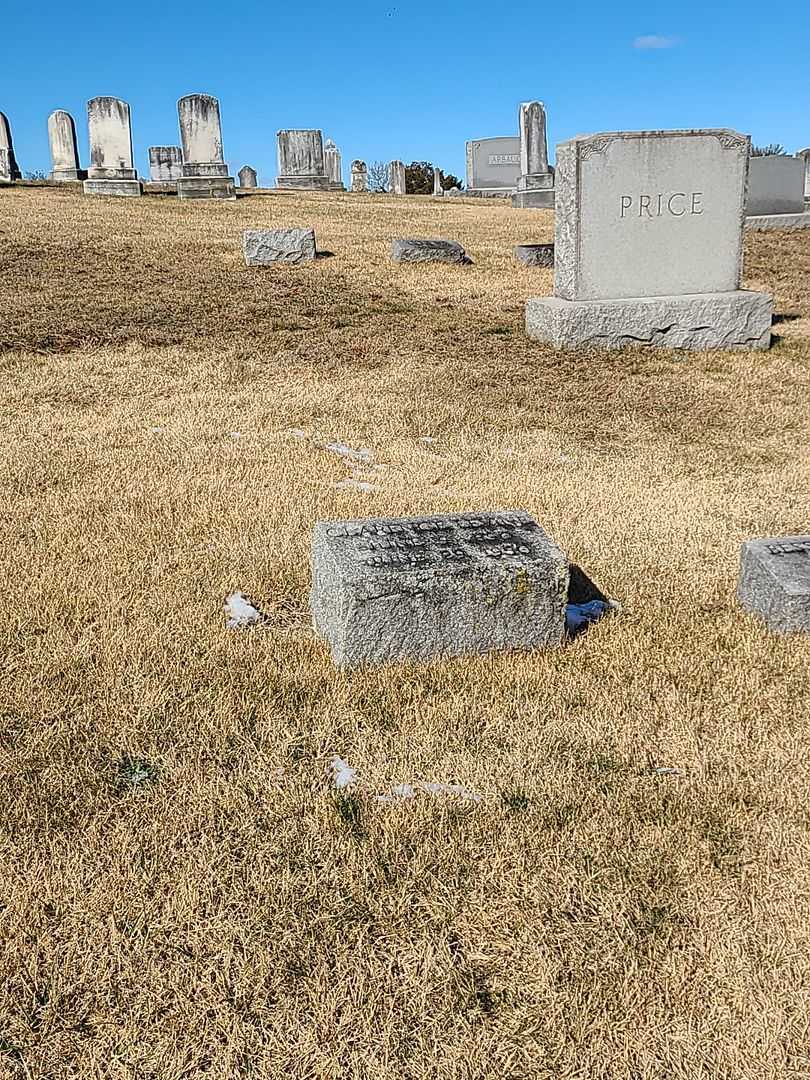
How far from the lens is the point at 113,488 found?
4.91 metres

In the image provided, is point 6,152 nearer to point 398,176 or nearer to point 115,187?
point 115,187

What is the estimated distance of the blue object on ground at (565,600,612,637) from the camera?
3.43 metres

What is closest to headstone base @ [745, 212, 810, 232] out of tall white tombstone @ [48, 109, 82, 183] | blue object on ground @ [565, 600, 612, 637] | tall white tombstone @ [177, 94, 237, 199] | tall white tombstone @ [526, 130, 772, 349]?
tall white tombstone @ [526, 130, 772, 349]

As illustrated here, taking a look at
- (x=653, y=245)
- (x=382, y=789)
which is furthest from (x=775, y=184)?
(x=382, y=789)

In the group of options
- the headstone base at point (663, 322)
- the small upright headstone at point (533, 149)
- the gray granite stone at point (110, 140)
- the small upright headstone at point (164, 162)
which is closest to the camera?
the headstone base at point (663, 322)

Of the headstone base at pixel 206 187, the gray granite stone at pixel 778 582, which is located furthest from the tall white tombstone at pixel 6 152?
the gray granite stone at pixel 778 582

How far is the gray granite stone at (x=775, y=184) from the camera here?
16.4 meters

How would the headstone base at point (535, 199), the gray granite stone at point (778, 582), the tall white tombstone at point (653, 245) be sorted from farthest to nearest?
the headstone base at point (535, 199)
the tall white tombstone at point (653, 245)
the gray granite stone at point (778, 582)

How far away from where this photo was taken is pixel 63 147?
77.3 feet

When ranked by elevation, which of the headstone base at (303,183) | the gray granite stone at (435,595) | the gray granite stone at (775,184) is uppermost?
the headstone base at (303,183)

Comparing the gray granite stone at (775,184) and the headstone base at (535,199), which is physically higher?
the headstone base at (535,199)

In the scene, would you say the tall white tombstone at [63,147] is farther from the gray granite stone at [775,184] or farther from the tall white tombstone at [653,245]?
the tall white tombstone at [653,245]

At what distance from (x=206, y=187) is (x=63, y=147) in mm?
7406

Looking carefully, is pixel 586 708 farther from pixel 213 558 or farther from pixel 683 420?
Answer: pixel 683 420
